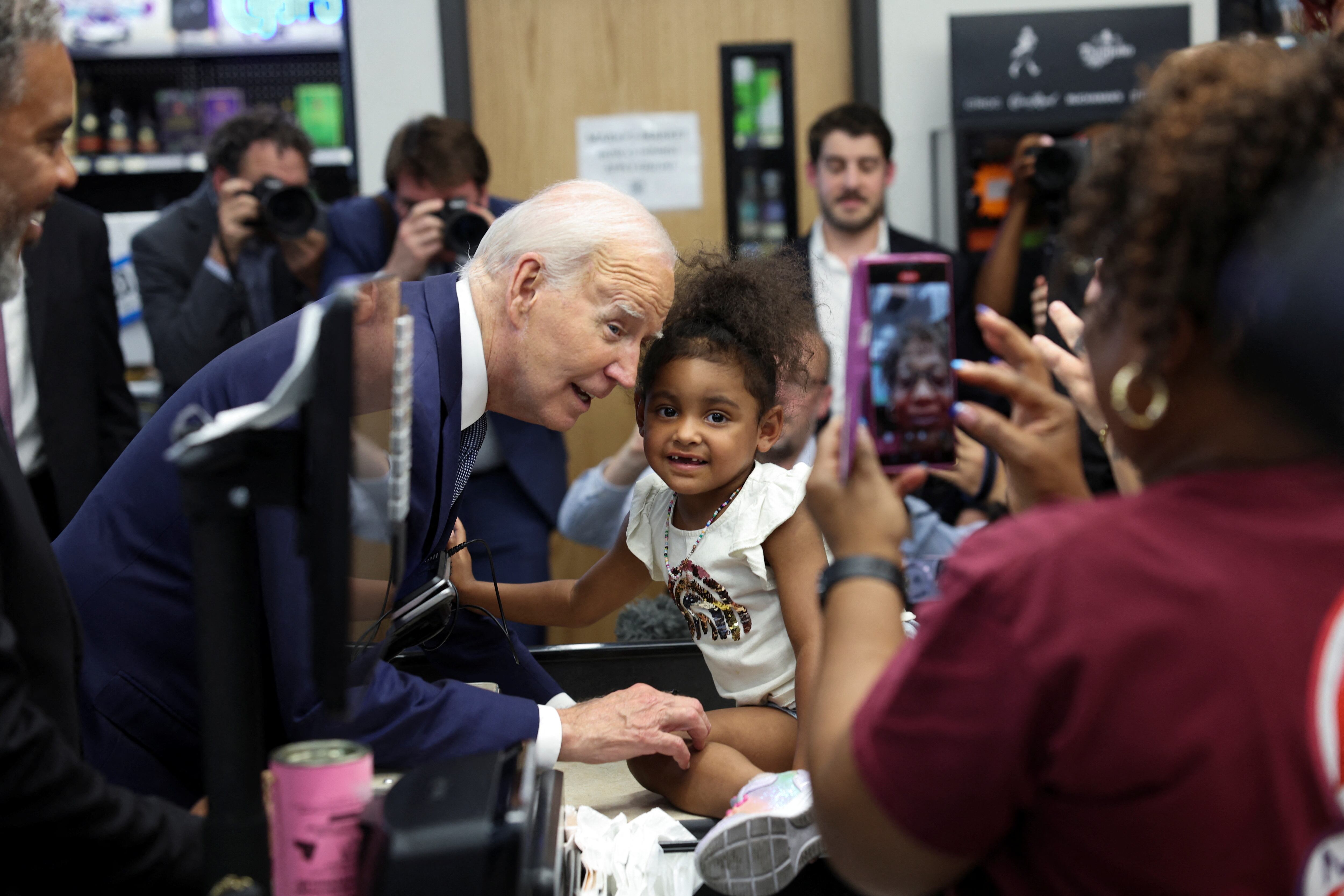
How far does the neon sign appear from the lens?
3.86 m

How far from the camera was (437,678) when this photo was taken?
176cm

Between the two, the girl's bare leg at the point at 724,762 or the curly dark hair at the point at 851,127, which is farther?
the curly dark hair at the point at 851,127

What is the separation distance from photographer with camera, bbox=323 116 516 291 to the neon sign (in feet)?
3.97

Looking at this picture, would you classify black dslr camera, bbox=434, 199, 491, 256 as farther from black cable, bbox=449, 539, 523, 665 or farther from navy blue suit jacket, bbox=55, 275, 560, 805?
navy blue suit jacket, bbox=55, 275, 560, 805

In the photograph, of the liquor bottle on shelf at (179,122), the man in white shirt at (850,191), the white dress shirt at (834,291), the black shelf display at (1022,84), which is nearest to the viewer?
the white dress shirt at (834,291)

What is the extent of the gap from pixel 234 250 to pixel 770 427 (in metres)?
1.80

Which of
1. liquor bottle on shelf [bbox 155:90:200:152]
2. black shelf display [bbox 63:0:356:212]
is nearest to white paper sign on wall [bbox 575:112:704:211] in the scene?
black shelf display [bbox 63:0:356:212]

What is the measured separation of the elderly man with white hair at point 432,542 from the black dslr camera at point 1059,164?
1399 millimetres

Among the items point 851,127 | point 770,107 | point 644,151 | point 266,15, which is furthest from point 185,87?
point 851,127

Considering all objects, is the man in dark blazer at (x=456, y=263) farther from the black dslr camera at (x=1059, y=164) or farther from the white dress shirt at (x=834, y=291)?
the black dslr camera at (x=1059, y=164)

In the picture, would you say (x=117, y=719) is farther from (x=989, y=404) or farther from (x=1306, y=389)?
(x=989, y=404)

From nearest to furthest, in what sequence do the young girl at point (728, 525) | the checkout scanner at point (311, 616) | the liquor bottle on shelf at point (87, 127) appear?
the checkout scanner at point (311, 616), the young girl at point (728, 525), the liquor bottle on shelf at point (87, 127)

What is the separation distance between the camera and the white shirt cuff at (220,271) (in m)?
2.92

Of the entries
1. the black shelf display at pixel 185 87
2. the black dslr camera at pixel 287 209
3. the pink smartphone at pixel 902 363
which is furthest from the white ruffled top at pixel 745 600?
the black shelf display at pixel 185 87
